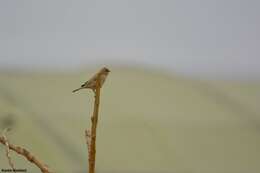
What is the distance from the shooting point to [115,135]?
2.01 metres

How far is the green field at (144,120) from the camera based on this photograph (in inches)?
77.0

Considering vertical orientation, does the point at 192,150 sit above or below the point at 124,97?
below

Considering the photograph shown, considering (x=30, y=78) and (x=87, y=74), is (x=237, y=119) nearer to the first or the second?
(x=87, y=74)

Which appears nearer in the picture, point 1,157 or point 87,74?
point 1,157

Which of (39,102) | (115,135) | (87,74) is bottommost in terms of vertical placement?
(115,135)

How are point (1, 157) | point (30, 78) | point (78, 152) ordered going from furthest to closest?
point (30, 78) → point (78, 152) → point (1, 157)

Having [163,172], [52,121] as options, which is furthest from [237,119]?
[52,121]

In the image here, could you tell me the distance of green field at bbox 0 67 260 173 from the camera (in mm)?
1956

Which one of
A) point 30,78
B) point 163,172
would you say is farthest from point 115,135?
point 30,78

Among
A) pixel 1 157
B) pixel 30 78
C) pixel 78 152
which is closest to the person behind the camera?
pixel 1 157

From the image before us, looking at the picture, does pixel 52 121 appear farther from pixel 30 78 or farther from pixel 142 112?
pixel 142 112

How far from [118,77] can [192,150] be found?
0.51 m

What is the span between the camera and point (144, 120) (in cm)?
209

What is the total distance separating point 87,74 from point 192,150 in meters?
0.62
